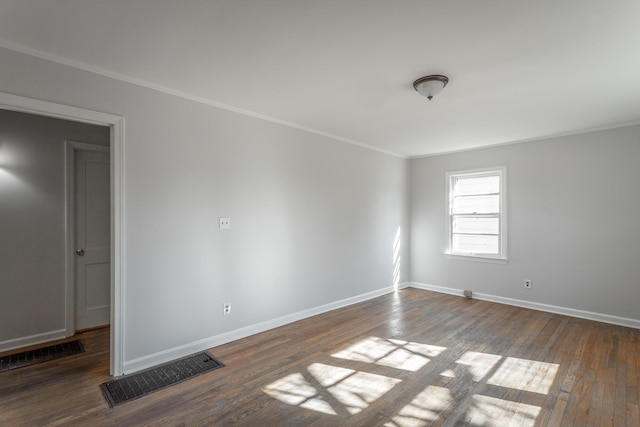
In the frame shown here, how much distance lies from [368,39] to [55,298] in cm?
410

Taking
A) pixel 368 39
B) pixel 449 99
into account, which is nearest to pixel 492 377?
pixel 449 99

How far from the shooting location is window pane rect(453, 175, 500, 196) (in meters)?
5.11

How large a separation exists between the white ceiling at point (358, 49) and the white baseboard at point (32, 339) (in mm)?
A: 2847

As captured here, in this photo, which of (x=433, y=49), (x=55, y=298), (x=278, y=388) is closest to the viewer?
(x=433, y=49)

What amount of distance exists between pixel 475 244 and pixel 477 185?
0.99m

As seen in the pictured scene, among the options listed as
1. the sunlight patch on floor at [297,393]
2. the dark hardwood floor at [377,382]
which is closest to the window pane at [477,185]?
the dark hardwood floor at [377,382]

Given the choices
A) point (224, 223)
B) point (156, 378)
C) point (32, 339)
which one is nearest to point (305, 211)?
point (224, 223)

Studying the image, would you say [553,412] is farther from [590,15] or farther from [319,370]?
[590,15]

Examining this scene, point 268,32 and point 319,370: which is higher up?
point 268,32

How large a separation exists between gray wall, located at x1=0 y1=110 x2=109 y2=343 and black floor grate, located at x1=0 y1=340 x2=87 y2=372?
0.29 metres

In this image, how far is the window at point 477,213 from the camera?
501cm

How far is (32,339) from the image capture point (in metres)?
3.32

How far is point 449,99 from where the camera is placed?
3166mm

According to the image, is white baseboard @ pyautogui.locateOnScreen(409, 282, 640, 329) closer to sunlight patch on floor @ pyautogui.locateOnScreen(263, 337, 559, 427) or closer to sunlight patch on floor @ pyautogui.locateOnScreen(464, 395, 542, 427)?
sunlight patch on floor @ pyautogui.locateOnScreen(263, 337, 559, 427)
